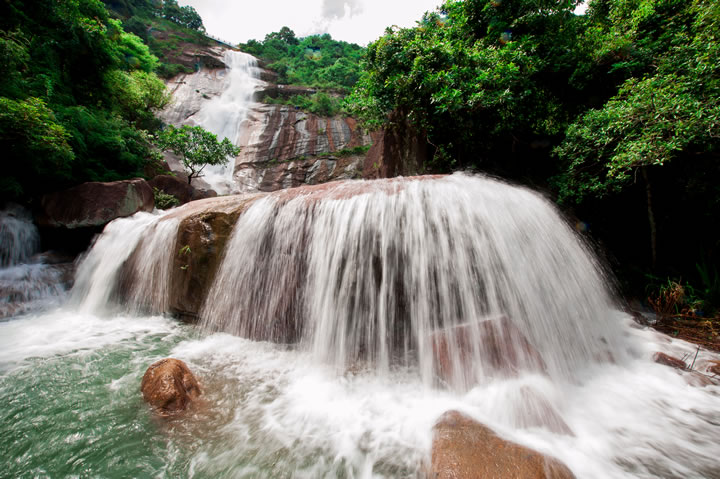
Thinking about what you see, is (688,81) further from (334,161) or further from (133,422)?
(334,161)

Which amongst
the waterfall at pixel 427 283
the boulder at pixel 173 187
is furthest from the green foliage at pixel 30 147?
the boulder at pixel 173 187

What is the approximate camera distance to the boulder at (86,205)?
6.32 m

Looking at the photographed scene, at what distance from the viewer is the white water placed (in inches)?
888

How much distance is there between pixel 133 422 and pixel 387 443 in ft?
6.70

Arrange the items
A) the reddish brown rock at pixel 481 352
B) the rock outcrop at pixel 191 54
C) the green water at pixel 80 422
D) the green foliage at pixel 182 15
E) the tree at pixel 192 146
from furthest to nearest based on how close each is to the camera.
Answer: the green foliage at pixel 182 15
the rock outcrop at pixel 191 54
the tree at pixel 192 146
the reddish brown rock at pixel 481 352
the green water at pixel 80 422

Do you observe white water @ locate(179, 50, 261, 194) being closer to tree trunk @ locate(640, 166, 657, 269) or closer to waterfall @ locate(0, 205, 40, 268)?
waterfall @ locate(0, 205, 40, 268)

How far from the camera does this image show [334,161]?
23859 mm

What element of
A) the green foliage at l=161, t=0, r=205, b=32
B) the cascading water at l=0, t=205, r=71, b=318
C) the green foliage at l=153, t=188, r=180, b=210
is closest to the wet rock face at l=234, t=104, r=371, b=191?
the green foliage at l=153, t=188, r=180, b=210

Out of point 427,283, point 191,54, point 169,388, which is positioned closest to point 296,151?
point 191,54

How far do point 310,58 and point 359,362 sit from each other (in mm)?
53070

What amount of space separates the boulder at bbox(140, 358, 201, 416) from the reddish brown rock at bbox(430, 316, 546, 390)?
2.38m

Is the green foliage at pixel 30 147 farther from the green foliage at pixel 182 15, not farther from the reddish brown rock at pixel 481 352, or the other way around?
the green foliage at pixel 182 15

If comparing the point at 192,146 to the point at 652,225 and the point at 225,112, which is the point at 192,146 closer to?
the point at 225,112

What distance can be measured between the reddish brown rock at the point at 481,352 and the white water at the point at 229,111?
23095mm
